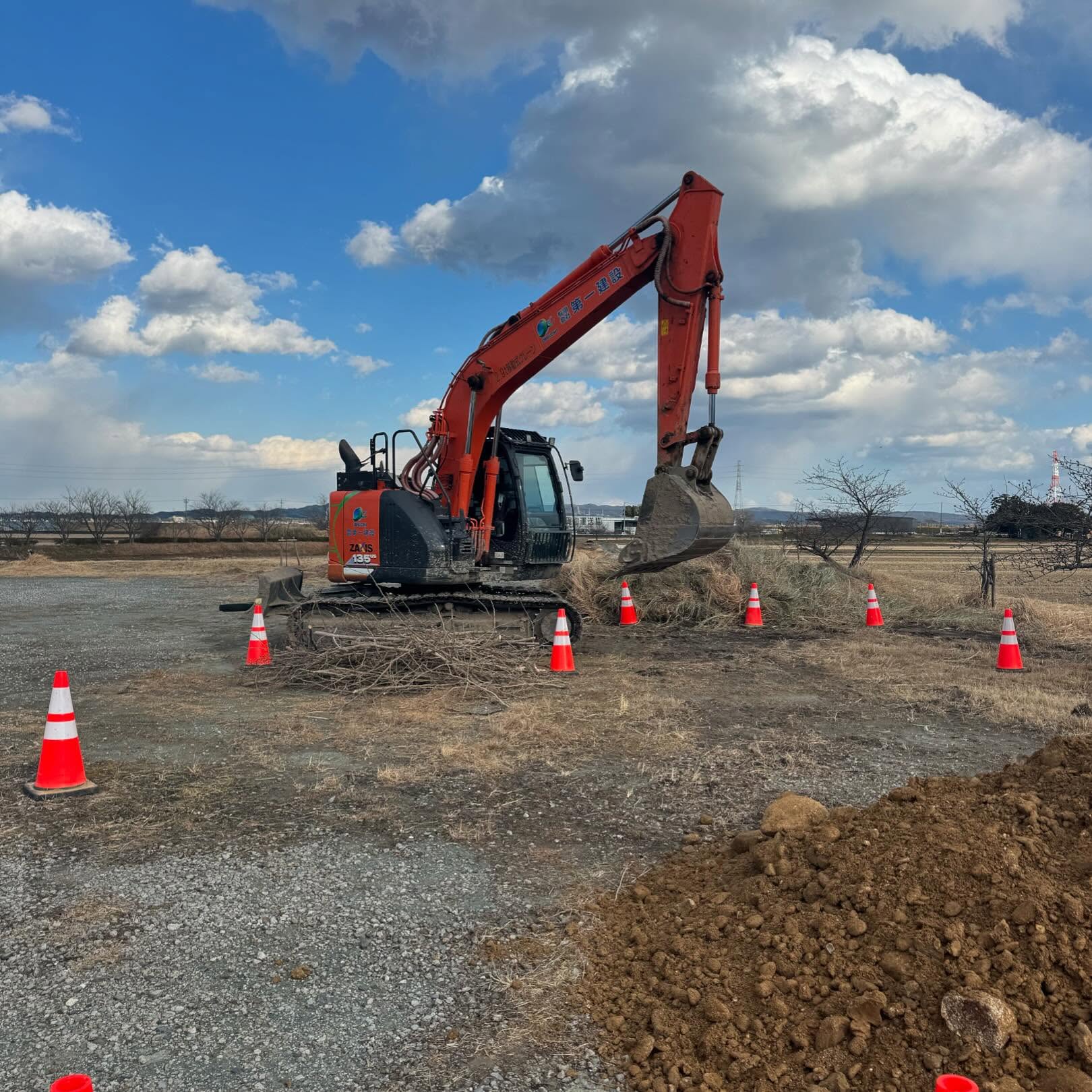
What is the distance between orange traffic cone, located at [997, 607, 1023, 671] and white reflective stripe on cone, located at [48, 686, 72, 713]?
878cm

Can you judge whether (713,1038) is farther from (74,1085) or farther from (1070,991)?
(74,1085)

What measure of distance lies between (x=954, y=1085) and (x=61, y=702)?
5381mm

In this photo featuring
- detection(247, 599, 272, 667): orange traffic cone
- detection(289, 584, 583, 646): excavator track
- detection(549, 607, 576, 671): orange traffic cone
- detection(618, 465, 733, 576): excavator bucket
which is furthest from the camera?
detection(247, 599, 272, 667): orange traffic cone

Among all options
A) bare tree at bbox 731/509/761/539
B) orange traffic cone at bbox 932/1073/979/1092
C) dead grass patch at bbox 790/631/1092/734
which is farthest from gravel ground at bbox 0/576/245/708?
bare tree at bbox 731/509/761/539

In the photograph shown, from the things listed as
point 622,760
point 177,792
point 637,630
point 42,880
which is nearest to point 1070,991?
point 622,760

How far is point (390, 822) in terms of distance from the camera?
502 cm

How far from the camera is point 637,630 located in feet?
43.2

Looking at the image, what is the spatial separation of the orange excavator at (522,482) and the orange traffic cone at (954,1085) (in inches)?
253

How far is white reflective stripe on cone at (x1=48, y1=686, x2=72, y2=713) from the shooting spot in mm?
5609

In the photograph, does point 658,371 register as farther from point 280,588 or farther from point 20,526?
point 20,526

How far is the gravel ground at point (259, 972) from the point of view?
2807mm

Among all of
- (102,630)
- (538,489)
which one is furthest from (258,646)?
(102,630)

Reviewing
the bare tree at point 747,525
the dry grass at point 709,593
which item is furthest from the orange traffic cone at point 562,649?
the bare tree at point 747,525

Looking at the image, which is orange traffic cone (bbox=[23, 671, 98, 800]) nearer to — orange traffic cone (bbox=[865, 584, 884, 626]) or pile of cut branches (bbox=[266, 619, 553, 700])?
pile of cut branches (bbox=[266, 619, 553, 700])
